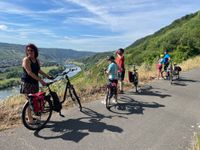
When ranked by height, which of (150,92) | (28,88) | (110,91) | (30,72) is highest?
(30,72)

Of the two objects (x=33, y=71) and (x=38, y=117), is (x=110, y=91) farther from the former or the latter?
(x=33, y=71)

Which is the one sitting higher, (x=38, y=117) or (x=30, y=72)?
(x=30, y=72)

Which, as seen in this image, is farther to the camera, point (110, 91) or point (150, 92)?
point (150, 92)

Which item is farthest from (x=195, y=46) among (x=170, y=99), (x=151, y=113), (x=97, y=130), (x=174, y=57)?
(x=97, y=130)

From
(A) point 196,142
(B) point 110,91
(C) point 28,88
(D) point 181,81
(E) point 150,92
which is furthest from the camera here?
(D) point 181,81

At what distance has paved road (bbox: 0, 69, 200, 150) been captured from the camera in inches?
270

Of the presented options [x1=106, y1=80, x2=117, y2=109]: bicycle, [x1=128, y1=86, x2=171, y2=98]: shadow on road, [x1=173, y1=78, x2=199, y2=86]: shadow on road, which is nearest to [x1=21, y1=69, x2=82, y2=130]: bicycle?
[x1=106, y1=80, x2=117, y2=109]: bicycle

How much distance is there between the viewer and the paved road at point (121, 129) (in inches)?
270

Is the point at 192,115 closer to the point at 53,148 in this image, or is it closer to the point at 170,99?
the point at 170,99

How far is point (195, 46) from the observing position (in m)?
39.1

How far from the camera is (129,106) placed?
1041 centimetres

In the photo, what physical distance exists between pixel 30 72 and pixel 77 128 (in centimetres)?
182

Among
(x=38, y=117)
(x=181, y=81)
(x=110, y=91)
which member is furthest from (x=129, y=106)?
(x=181, y=81)

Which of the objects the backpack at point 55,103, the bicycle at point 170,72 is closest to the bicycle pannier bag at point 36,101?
the backpack at point 55,103
